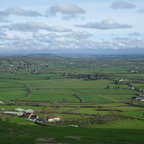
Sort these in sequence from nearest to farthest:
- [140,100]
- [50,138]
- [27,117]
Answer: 1. [50,138]
2. [27,117]
3. [140,100]

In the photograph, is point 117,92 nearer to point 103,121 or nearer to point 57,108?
point 57,108

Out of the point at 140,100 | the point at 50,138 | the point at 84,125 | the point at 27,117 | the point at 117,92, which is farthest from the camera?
the point at 117,92

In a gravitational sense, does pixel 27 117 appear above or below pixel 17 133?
below

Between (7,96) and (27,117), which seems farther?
(7,96)

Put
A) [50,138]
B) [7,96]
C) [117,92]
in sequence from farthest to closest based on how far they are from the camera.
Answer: [117,92] < [7,96] < [50,138]

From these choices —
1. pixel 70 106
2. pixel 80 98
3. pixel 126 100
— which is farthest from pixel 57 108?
pixel 126 100

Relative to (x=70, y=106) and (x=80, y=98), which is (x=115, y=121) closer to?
(x=70, y=106)

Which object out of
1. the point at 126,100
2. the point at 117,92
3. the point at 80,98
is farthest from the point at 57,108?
the point at 117,92

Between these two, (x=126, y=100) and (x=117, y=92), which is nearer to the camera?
(x=126, y=100)

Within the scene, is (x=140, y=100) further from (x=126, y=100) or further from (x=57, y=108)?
(x=57, y=108)
